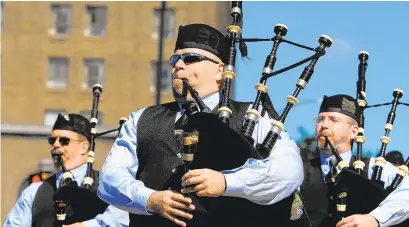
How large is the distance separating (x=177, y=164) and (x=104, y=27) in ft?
126

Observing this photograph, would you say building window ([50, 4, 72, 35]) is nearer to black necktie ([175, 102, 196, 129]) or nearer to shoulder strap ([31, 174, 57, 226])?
shoulder strap ([31, 174, 57, 226])

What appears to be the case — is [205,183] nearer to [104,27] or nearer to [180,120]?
[180,120]

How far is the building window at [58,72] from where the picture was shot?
144 ft

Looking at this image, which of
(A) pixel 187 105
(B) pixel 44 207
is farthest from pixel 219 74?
(B) pixel 44 207

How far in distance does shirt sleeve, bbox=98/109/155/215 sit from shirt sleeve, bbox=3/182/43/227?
3.55 metres

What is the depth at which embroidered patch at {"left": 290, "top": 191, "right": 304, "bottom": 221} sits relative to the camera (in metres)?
5.53

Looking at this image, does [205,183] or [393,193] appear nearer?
[205,183]

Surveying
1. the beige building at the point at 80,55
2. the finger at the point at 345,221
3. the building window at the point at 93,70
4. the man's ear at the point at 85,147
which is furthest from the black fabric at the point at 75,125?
the building window at the point at 93,70

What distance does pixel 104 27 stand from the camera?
4375 centimetres

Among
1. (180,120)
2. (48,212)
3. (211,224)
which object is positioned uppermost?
(180,120)

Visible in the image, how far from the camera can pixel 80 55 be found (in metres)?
43.9

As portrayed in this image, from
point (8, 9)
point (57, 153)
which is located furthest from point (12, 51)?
point (57, 153)

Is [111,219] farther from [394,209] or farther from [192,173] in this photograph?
[192,173]

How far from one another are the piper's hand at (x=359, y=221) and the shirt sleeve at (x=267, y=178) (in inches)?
91.8
